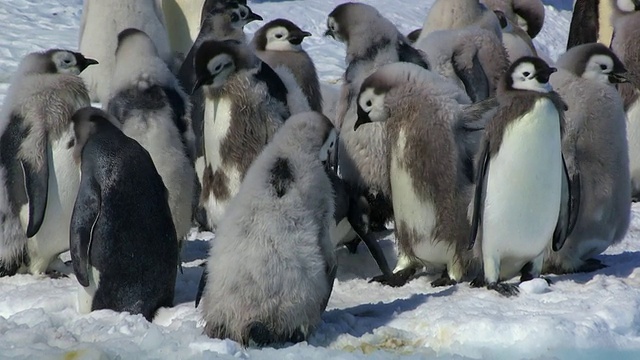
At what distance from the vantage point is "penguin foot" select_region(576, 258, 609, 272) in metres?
4.80

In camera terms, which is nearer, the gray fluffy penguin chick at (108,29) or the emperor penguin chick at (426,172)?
the emperor penguin chick at (426,172)

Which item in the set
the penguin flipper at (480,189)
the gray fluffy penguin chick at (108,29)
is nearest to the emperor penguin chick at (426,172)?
the penguin flipper at (480,189)

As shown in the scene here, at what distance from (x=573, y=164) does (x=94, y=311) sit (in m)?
1.89

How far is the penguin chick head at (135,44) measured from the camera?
5.40m

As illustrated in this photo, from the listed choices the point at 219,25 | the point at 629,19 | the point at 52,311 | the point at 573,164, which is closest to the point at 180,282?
the point at 52,311

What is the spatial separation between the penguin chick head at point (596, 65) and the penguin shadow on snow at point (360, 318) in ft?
4.12

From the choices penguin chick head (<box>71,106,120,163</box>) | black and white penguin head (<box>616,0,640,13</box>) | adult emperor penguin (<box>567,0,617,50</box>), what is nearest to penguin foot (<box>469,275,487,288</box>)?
penguin chick head (<box>71,106,120,163</box>)

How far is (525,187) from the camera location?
440 centimetres

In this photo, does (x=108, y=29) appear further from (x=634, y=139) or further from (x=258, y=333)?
(x=258, y=333)

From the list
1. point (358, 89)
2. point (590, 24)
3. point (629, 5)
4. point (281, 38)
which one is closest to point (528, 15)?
point (590, 24)

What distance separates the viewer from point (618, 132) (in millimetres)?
4801

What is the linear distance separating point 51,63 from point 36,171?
549mm

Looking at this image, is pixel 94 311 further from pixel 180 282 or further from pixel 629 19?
pixel 629 19

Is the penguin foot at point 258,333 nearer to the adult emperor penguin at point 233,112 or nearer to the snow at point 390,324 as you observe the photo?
the snow at point 390,324
